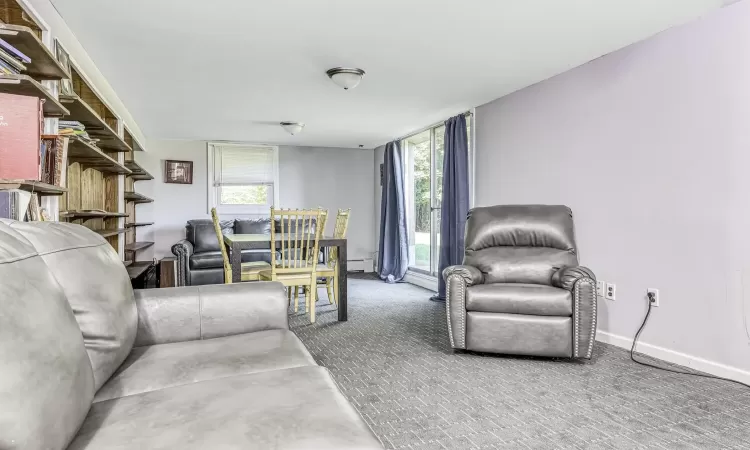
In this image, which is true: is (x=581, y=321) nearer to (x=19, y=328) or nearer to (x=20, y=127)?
(x=19, y=328)

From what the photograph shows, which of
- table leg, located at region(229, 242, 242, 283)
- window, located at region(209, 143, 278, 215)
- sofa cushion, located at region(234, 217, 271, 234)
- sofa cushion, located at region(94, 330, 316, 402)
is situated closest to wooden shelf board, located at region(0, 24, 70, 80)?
sofa cushion, located at region(94, 330, 316, 402)

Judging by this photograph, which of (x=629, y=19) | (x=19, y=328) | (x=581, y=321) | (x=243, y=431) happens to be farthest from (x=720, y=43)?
(x=19, y=328)

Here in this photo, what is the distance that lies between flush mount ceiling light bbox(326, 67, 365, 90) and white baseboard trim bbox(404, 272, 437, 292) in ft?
9.85

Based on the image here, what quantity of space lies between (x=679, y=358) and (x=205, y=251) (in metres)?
5.28

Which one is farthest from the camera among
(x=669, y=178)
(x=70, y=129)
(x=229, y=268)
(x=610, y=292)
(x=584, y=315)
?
(x=229, y=268)

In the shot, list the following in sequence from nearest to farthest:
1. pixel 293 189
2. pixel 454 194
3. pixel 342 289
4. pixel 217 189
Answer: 1. pixel 342 289
2. pixel 454 194
3. pixel 217 189
4. pixel 293 189

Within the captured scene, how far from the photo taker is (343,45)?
306 centimetres

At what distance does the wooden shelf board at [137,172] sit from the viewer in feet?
16.8

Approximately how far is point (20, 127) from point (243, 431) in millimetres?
1660

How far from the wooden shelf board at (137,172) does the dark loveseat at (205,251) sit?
0.82 meters

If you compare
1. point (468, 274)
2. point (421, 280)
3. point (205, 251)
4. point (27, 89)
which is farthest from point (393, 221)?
point (27, 89)

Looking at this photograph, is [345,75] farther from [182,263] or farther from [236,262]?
[182,263]

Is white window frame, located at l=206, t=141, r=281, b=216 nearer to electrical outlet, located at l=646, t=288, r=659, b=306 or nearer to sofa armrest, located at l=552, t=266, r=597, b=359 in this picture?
sofa armrest, located at l=552, t=266, r=597, b=359

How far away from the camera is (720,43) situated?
2.63 m
